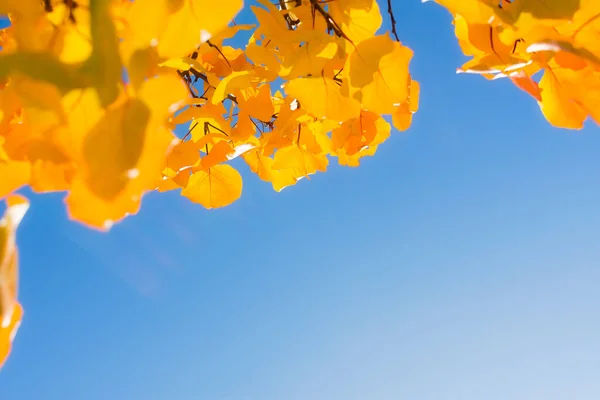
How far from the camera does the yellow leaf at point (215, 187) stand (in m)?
0.56

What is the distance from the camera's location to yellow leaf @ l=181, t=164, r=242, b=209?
560mm

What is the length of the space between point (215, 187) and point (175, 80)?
36 cm

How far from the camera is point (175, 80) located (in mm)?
205

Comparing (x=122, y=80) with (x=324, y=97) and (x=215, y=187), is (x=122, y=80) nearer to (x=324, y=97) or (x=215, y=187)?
(x=324, y=97)

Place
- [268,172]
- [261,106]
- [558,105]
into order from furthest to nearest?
[268,172] → [261,106] → [558,105]

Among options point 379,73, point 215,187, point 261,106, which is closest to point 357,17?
point 379,73

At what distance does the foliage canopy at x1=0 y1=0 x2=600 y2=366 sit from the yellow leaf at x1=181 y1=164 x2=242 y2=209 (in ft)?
0.11

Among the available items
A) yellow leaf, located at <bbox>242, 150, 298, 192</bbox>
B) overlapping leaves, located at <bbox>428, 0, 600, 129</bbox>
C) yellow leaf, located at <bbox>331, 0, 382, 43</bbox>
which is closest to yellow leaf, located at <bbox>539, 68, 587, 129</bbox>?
overlapping leaves, located at <bbox>428, 0, 600, 129</bbox>

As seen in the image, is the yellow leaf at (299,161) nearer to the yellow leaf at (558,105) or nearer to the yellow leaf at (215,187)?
the yellow leaf at (215,187)

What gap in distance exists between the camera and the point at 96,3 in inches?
7.5

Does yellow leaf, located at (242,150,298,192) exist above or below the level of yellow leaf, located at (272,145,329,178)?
above

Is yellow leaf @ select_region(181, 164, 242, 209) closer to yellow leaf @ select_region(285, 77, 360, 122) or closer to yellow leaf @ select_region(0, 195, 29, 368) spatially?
yellow leaf @ select_region(285, 77, 360, 122)

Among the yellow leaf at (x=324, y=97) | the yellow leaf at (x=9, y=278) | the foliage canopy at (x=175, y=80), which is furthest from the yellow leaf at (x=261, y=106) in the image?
the yellow leaf at (x=9, y=278)

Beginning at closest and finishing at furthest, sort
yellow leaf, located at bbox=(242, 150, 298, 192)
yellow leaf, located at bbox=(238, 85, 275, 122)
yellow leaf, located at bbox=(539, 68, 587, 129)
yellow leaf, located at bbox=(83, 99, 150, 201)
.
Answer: yellow leaf, located at bbox=(83, 99, 150, 201), yellow leaf, located at bbox=(539, 68, 587, 129), yellow leaf, located at bbox=(238, 85, 275, 122), yellow leaf, located at bbox=(242, 150, 298, 192)
